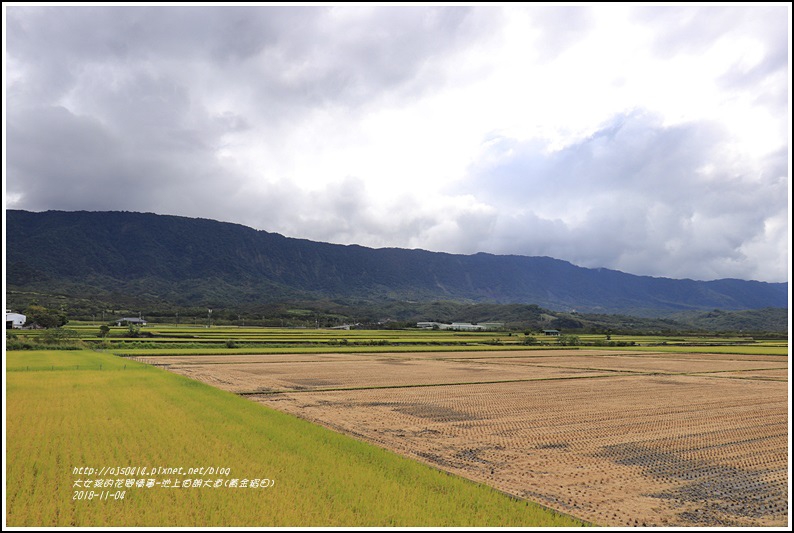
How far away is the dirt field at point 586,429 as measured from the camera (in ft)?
40.3

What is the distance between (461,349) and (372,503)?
67.0m

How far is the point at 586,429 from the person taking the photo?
20266 millimetres

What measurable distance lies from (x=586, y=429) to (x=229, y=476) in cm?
1326

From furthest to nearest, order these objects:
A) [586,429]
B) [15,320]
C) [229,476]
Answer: [15,320], [586,429], [229,476]

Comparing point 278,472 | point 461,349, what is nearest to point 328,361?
point 461,349

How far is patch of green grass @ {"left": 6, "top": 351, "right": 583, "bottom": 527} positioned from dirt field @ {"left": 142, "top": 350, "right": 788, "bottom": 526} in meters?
1.62

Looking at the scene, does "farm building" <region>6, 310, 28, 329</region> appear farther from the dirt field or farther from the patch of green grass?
the patch of green grass

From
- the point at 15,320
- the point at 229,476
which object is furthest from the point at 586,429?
the point at 15,320

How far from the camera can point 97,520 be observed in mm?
10047

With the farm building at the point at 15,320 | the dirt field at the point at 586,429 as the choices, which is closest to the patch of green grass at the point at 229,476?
the dirt field at the point at 586,429

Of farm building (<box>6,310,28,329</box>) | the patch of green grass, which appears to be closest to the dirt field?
the patch of green grass

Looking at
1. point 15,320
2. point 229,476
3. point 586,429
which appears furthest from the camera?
point 15,320

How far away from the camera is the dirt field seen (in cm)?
1227

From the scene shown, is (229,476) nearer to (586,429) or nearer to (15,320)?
(586,429)
